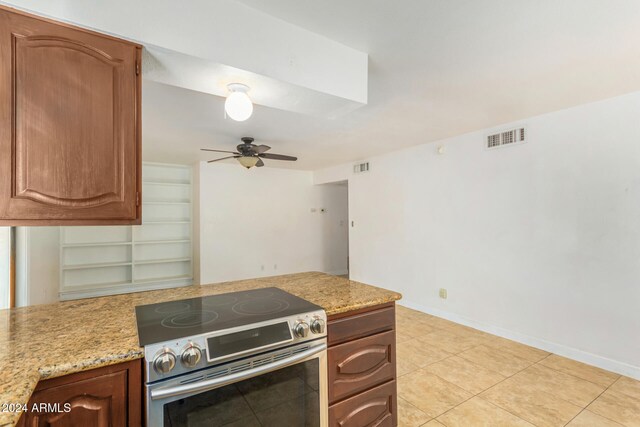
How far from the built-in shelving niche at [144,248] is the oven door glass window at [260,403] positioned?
5032mm

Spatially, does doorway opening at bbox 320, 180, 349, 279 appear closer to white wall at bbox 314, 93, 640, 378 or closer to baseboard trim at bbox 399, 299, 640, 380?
white wall at bbox 314, 93, 640, 378

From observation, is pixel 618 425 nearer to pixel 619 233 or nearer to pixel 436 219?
pixel 619 233

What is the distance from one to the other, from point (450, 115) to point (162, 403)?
130 inches

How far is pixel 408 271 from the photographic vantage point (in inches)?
177

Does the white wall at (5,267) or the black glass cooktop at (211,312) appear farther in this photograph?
the white wall at (5,267)

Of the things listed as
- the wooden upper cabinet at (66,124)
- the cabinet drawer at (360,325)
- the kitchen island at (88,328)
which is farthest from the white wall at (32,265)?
the cabinet drawer at (360,325)

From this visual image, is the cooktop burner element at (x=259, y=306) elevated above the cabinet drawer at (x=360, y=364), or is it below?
above

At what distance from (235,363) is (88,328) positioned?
0.68m

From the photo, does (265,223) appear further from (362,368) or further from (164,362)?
(164,362)

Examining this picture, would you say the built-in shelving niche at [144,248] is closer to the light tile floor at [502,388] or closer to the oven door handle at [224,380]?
the light tile floor at [502,388]

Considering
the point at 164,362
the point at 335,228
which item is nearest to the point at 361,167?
the point at 335,228

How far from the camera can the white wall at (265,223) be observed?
548cm

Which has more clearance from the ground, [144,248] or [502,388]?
[144,248]

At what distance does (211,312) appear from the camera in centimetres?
143
